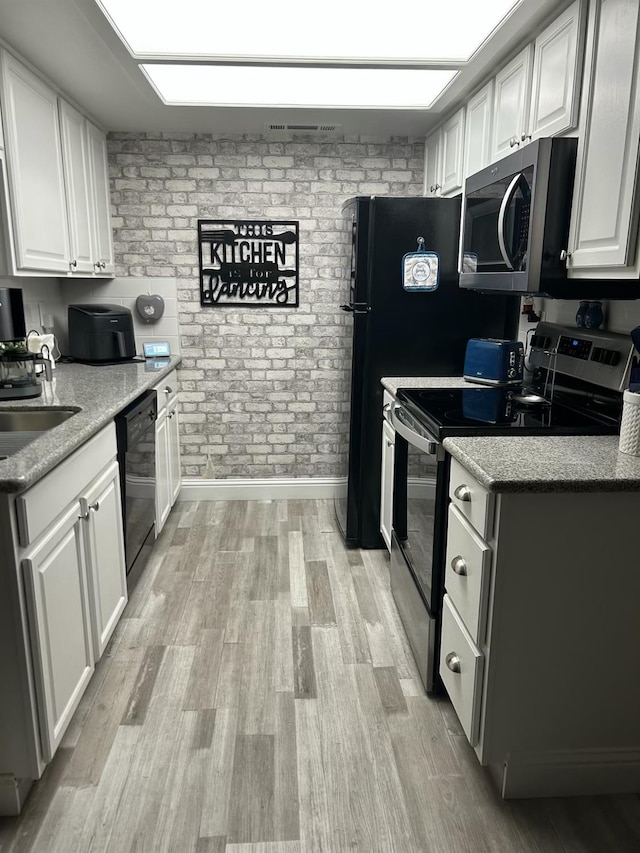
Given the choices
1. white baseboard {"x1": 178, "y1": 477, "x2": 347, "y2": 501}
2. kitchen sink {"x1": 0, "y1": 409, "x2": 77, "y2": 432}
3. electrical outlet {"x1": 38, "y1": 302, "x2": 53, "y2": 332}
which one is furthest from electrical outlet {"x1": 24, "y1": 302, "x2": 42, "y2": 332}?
white baseboard {"x1": 178, "y1": 477, "x2": 347, "y2": 501}

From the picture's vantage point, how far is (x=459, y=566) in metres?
1.80

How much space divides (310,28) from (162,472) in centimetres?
220

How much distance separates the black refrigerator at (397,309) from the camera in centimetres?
300

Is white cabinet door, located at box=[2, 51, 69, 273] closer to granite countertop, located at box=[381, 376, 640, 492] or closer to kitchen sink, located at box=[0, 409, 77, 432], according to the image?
kitchen sink, located at box=[0, 409, 77, 432]

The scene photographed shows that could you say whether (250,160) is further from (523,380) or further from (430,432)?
(430,432)

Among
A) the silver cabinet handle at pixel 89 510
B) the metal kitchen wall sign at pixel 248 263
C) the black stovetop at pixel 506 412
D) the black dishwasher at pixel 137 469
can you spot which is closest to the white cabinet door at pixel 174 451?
the black dishwasher at pixel 137 469

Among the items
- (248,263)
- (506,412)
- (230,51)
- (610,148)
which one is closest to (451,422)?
(506,412)

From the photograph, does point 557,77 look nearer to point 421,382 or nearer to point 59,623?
point 421,382

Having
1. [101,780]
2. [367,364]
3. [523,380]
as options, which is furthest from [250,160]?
[101,780]

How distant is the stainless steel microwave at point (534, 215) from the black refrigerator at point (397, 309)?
2.19 feet

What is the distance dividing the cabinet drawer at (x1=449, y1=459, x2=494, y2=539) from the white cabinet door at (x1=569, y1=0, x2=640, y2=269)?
729 mm

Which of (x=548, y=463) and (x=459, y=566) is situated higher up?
(x=548, y=463)

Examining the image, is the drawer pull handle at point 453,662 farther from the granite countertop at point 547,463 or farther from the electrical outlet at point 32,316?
the electrical outlet at point 32,316

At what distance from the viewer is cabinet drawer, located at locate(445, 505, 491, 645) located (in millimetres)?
1641
